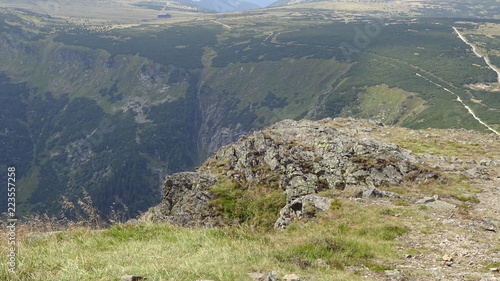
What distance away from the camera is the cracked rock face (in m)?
25.7

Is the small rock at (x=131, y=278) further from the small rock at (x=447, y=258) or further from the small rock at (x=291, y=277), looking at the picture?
the small rock at (x=447, y=258)

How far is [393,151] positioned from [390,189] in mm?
6007

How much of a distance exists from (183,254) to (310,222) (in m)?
9.54

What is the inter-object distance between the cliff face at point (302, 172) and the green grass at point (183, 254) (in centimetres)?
793

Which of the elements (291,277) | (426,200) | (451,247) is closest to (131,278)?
(291,277)

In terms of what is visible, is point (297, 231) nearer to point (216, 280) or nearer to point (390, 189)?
point (216, 280)

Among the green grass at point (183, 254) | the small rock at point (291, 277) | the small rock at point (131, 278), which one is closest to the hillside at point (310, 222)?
the green grass at point (183, 254)

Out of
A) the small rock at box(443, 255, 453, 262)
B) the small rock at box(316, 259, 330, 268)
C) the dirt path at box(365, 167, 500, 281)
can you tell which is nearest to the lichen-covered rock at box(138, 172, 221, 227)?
the dirt path at box(365, 167, 500, 281)

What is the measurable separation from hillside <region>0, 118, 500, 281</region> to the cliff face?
11 centimetres

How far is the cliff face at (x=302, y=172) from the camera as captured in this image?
82.2ft

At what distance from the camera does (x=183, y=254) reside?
9445 mm

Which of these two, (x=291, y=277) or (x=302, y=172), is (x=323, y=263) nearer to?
(x=291, y=277)

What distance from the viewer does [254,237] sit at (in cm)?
1180

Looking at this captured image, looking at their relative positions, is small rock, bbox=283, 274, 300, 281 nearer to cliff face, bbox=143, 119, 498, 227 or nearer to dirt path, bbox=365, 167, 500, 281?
dirt path, bbox=365, 167, 500, 281
